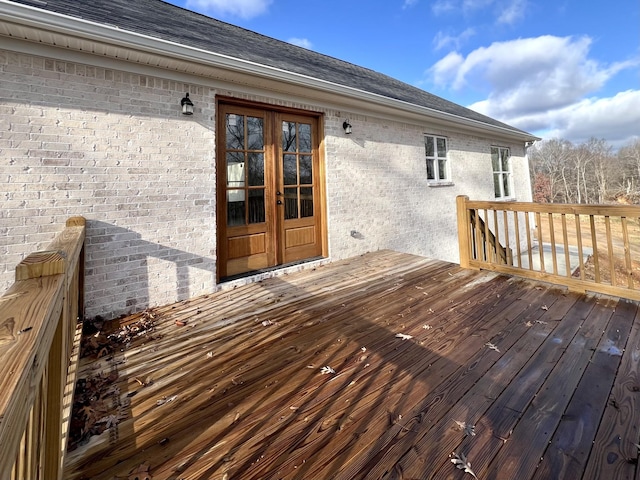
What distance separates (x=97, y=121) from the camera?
2.99 metres

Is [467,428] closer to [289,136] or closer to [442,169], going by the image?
[289,136]

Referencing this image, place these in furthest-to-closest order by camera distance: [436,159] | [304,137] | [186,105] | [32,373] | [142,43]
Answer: [436,159] < [304,137] < [186,105] < [142,43] < [32,373]

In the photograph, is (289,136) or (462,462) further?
(289,136)

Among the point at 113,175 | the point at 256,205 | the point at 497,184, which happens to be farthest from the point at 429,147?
the point at 113,175

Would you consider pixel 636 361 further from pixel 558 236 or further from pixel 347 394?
pixel 558 236

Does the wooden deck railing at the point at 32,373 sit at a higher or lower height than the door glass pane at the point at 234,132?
lower

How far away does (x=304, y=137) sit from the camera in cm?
477

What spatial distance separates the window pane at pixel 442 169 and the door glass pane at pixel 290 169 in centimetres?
414

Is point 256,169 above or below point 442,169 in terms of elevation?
below

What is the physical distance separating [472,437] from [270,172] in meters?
3.76

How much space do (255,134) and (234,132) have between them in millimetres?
313

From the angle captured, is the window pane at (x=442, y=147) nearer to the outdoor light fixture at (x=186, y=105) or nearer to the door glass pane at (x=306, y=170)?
the door glass pane at (x=306, y=170)

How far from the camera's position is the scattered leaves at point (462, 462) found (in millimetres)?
1275

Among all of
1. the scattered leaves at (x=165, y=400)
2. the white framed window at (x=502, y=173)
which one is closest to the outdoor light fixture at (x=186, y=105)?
the scattered leaves at (x=165, y=400)
